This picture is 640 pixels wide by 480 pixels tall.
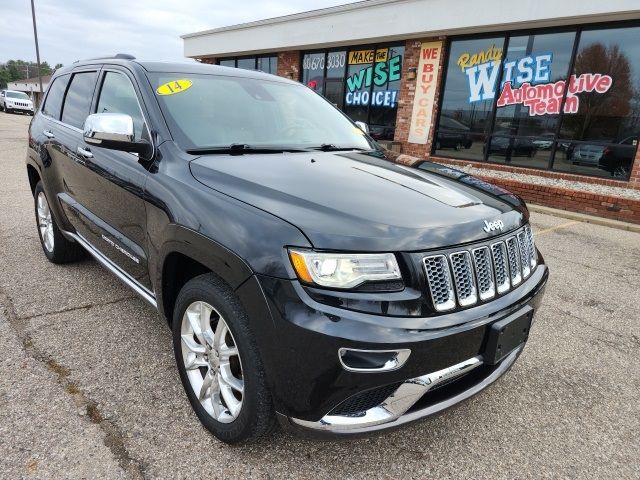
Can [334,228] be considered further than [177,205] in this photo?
No

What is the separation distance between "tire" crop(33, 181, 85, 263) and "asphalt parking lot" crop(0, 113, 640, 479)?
1.07 feet

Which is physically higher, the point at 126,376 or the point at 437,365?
the point at 437,365

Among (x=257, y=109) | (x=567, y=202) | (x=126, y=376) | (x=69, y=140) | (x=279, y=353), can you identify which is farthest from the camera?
(x=567, y=202)

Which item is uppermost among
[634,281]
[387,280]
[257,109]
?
[257,109]

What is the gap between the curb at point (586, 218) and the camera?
7.54 meters

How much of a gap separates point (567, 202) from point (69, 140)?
8093 millimetres

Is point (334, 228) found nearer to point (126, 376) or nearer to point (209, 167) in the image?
point (209, 167)

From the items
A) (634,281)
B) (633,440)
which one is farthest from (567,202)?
(633,440)

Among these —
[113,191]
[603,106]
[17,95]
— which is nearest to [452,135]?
[603,106]

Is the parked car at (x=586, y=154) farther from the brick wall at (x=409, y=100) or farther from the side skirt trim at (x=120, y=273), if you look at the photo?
the side skirt trim at (x=120, y=273)

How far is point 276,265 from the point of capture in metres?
1.71

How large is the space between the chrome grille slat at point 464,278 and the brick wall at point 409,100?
1021 centimetres

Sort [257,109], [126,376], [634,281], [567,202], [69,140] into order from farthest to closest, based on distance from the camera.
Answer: [567,202] → [634,281] → [69,140] → [257,109] → [126,376]

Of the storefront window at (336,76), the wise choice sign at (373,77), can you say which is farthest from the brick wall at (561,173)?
the storefront window at (336,76)
